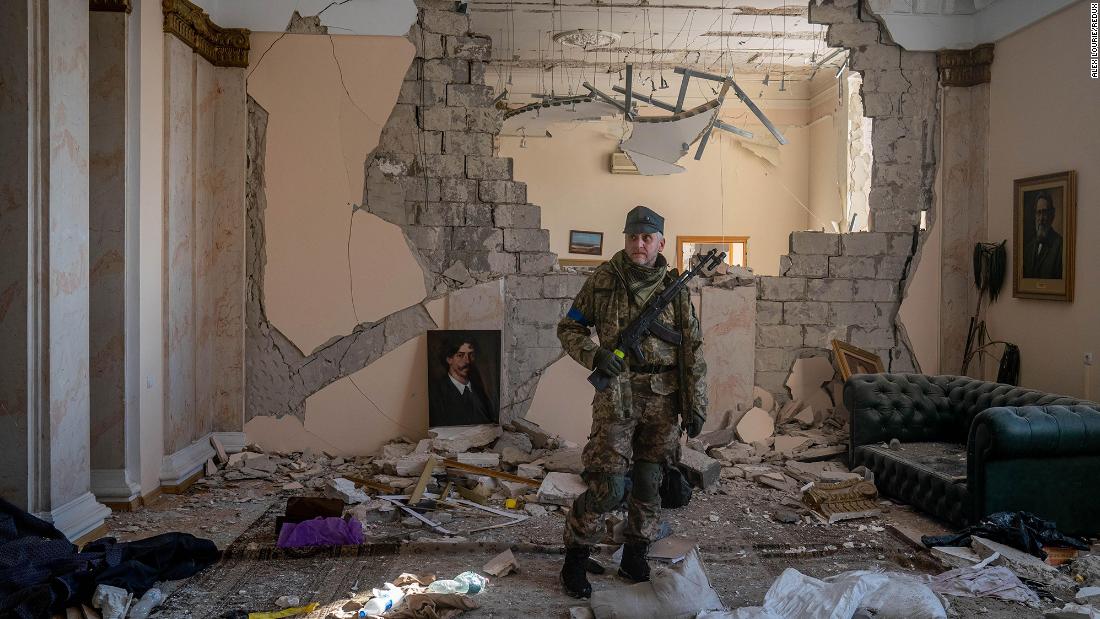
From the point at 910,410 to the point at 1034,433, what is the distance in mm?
1447

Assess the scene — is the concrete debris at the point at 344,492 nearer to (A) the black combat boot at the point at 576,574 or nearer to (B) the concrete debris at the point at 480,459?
(B) the concrete debris at the point at 480,459

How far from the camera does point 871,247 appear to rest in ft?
22.6

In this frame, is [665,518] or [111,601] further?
[665,518]

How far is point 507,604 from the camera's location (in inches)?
147

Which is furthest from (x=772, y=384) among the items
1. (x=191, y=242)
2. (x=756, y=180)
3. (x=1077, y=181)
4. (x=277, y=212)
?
→ (x=756, y=180)

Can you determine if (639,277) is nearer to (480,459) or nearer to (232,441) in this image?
(480,459)

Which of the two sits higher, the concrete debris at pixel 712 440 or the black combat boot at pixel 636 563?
the concrete debris at pixel 712 440

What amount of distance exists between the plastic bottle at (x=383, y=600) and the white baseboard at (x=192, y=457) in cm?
254

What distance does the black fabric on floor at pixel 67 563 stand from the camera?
343cm

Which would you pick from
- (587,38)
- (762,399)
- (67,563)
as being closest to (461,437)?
(762,399)

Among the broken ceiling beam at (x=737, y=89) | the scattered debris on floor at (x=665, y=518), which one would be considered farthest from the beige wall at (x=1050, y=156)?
the broken ceiling beam at (x=737, y=89)

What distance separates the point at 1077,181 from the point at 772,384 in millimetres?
2692

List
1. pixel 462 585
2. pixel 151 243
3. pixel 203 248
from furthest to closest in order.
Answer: pixel 203 248 → pixel 151 243 → pixel 462 585

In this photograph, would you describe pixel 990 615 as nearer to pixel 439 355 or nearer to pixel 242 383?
pixel 439 355
